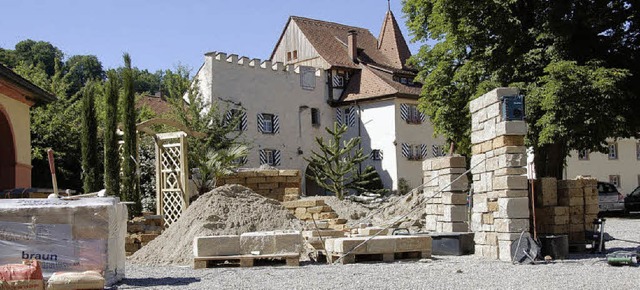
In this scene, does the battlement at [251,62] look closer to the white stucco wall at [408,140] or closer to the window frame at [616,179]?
the white stucco wall at [408,140]

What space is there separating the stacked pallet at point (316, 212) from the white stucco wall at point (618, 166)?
3224 centimetres

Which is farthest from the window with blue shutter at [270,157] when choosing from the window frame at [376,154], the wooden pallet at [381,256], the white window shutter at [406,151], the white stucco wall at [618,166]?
the wooden pallet at [381,256]

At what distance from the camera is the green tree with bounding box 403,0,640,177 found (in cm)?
2262

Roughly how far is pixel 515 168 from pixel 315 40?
34.5m

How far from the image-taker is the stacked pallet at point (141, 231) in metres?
17.1

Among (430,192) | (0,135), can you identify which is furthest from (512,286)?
(0,135)

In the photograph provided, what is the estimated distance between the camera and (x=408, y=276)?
1138 cm

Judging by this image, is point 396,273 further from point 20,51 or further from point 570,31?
point 20,51

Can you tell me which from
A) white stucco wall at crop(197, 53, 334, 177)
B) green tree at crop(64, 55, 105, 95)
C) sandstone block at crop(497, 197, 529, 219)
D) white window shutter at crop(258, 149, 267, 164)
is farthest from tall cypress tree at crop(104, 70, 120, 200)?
green tree at crop(64, 55, 105, 95)

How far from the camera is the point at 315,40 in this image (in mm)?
47125

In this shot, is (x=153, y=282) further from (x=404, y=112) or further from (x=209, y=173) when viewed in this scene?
(x=404, y=112)

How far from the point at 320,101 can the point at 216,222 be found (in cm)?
2949

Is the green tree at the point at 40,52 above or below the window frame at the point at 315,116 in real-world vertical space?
above

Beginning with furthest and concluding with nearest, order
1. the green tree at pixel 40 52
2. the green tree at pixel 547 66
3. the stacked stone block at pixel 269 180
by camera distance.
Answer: the green tree at pixel 40 52, the stacked stone block at pixel 269 180, the green tree at pixel 547 66
